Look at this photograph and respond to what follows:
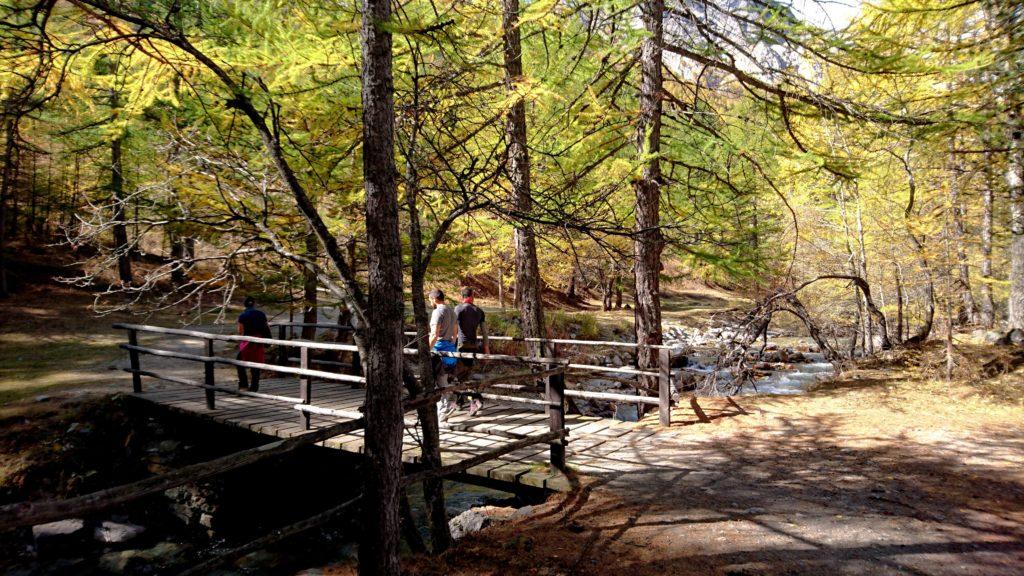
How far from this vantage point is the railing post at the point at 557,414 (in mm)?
6023

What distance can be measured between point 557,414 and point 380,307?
10.8ft

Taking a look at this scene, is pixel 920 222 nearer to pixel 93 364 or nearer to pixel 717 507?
pixel 717 507

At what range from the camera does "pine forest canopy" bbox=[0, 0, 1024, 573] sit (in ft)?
11.8

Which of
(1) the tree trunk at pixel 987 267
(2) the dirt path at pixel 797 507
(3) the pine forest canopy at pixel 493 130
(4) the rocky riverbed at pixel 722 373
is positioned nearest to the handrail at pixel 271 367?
(3) the pine forest canopy at pixel 493 130

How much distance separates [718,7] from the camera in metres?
7.86

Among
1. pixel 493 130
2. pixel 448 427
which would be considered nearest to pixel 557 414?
pixel 448 427

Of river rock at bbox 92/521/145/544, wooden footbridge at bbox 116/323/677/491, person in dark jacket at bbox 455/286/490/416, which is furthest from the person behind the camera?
person in dark jacket at bbox 455/286/490/416

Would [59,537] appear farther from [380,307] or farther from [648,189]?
[648,189]

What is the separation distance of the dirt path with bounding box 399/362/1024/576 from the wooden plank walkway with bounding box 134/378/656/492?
1.31ft

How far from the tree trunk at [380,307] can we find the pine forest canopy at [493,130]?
0.05 ft

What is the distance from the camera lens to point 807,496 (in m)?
5.13

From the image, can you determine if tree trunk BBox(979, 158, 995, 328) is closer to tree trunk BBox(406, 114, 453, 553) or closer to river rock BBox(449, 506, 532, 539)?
river rock BBox(449, 506, 532, 539)

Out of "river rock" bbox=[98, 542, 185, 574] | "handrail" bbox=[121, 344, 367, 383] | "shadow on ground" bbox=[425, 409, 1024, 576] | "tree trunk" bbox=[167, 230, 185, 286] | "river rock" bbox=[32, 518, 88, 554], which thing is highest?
"tree trunk" bbox=[167, 230, 185, 286]

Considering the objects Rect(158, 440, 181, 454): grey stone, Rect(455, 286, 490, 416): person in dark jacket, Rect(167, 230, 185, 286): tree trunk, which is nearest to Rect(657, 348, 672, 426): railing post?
Rect(455, 286, 490, 416): person in dark jacket
